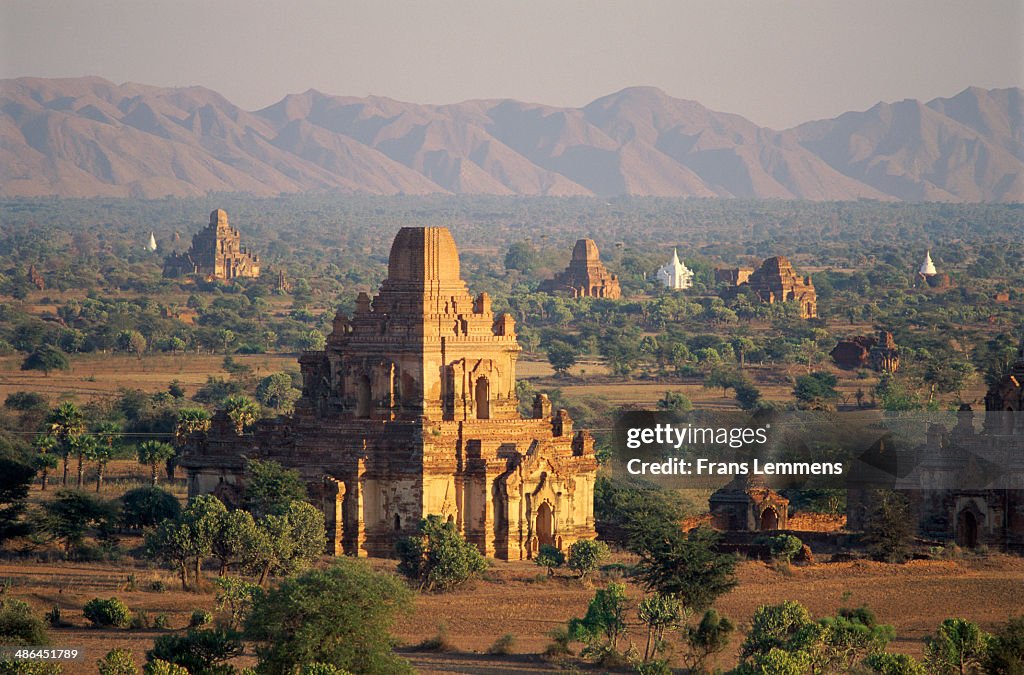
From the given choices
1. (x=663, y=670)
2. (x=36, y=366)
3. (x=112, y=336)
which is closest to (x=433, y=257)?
(x=663, y=670)

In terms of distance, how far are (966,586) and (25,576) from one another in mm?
21177

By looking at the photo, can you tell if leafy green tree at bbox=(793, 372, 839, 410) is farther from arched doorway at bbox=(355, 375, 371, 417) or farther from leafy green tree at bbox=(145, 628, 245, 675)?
leafy green tree at bbox=(145, 628, 245, 675)

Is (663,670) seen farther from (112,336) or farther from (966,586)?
(112,336)

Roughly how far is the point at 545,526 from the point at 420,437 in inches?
163

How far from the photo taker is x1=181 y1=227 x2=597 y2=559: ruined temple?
54.5 m

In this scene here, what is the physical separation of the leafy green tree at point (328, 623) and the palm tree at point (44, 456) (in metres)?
24.8

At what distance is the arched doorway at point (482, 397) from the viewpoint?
5681cm

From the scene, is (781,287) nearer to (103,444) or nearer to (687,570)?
(103,444)

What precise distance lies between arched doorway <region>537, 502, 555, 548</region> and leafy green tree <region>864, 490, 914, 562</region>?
781cm

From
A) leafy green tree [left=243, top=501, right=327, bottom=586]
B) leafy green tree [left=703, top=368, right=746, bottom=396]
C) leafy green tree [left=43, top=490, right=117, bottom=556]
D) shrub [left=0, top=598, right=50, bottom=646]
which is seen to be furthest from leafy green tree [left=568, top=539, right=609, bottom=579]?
leafy green tree [left=703, top=368, right=746, bottom=396]

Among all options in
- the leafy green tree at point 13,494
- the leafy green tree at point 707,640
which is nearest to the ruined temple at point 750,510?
the leafy green tree at point 707,640

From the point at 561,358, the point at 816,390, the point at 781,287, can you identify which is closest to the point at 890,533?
the point at 816,390

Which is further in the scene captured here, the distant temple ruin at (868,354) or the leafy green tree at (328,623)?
the distant temple ruin at (868,354)

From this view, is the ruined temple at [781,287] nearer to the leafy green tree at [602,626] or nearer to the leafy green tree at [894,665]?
the leafy green tree at [602,626]
